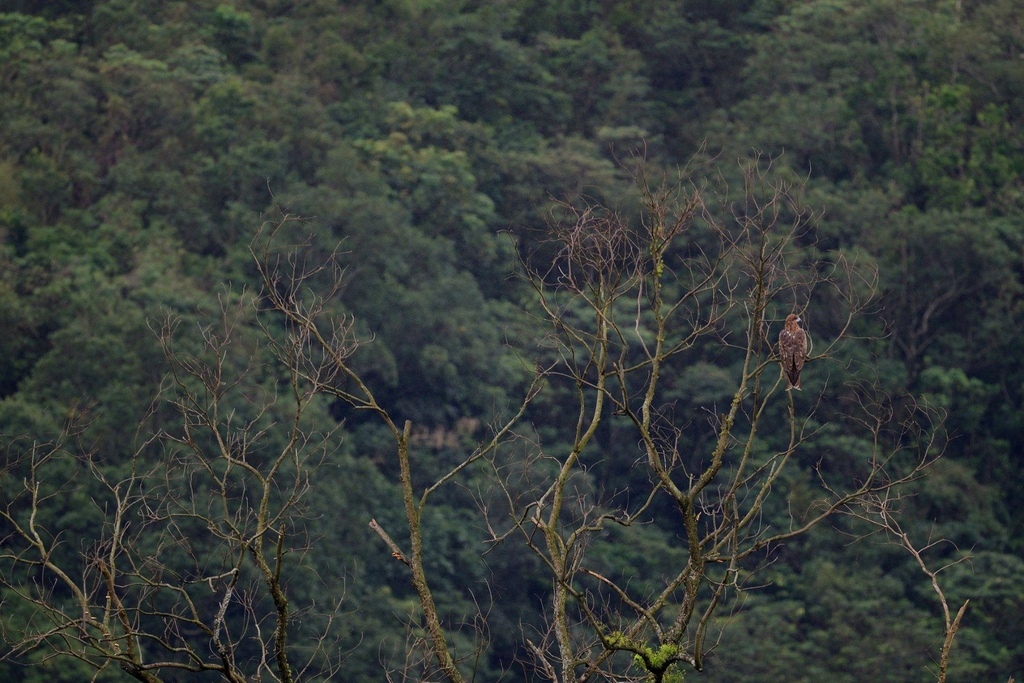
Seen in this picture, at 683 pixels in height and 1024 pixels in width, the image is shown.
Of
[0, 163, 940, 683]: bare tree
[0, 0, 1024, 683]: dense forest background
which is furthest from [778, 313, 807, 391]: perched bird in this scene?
[0, 0, 1024, 683]: dense forest background

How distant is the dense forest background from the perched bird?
10.2 metres

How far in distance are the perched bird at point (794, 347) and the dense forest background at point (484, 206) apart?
10.2 m

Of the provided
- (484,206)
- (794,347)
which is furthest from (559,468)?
(484,206)

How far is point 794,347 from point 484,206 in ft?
49.9

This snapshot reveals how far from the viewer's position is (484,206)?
2088 centimetres

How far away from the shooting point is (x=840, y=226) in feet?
66.5

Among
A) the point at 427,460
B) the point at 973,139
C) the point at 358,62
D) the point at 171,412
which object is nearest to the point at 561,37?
the point at 358,62

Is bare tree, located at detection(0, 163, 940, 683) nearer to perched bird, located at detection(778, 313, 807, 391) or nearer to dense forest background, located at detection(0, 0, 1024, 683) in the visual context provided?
perched bird, located at detection(778, 313, 807, 391)

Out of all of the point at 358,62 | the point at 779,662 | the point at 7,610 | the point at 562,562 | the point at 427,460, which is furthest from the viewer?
the point at 358,62

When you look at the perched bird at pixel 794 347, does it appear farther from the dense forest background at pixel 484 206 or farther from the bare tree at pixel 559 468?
the dense forest background at pixel 484 206

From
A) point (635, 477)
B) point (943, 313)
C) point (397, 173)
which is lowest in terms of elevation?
point (635, 477)

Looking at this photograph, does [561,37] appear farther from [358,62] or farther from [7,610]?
[7,610]

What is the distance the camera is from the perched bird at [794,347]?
5719 millimetres

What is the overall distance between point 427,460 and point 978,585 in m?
7.20
